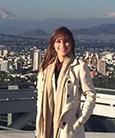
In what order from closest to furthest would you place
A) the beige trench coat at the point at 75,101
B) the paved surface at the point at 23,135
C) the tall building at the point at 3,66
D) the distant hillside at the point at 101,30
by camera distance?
the beige trench coat at the point at 75,101 → the paved surface at the point at 23,135 → the tall building at the point at 3,66 → the distant hillside at the point at 101,30

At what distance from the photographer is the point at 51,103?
3.16 m

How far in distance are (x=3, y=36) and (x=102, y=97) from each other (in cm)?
3119

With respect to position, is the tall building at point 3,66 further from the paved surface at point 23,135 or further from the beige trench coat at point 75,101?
the beige trench coat at point 75,101

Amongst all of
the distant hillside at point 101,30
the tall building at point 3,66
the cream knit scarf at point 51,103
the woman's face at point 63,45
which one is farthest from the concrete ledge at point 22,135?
the distant hillside at point 101,30

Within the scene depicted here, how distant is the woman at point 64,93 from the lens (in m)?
3.14

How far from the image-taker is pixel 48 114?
10.4 feet

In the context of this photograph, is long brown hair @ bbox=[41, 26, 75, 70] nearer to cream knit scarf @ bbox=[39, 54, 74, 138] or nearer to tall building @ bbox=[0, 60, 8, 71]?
cream knit scarf @ bbox=[39, 54, 74, 138]

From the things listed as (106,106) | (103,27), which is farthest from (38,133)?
(103,27)

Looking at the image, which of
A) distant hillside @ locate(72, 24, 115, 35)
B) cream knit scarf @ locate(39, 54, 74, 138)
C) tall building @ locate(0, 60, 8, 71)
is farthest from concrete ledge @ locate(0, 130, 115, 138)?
distant hillside @ locate(72, 24, 115, 35)

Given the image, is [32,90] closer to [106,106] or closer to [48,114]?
[106,106]

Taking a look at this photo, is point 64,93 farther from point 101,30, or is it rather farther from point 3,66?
point 101,30

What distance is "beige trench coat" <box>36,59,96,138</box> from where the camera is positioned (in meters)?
3.13

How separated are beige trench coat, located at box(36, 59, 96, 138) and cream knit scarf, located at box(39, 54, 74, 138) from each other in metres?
0.02

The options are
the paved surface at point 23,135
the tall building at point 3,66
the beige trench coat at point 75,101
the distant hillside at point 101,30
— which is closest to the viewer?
the beige trench coat at point 75,101
